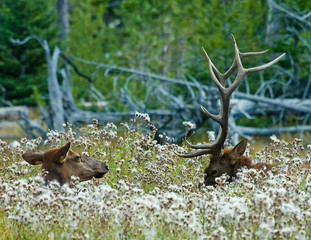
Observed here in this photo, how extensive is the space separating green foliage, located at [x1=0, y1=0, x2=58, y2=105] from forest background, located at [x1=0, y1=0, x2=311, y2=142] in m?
0.03

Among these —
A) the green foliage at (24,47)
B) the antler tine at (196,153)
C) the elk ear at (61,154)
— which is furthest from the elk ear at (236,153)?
the green foliage at (24,47)

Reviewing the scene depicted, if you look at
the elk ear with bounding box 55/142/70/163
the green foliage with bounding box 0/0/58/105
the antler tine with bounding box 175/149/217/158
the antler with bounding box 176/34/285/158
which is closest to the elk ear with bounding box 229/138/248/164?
the antler with bounding box 176/34/285/158

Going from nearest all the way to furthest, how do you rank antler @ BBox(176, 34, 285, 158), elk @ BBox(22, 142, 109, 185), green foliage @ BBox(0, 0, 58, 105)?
elk @ BBox(22, 142, 109, 185) < antler @ BBox(176, 34, 285, 158) < green foliage @ BBox(0, 0, 58, 105)

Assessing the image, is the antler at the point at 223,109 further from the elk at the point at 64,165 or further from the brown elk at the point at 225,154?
the elk at the point at 64,165

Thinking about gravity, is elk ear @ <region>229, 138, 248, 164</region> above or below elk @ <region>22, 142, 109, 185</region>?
below

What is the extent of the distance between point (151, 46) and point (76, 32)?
306 centimetres

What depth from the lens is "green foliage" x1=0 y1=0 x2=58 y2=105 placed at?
18.6 m

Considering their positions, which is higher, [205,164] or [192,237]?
[192,237]

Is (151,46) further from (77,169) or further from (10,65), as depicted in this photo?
(77,169)

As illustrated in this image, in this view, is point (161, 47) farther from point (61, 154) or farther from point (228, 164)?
point (61, 154)

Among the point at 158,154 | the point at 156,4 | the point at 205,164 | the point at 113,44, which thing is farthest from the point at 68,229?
the point at 113,44

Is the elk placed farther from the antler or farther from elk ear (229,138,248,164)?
elk ear (229,138,248,164)

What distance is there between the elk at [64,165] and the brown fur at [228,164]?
4.08 feet

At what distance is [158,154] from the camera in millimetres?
7426
